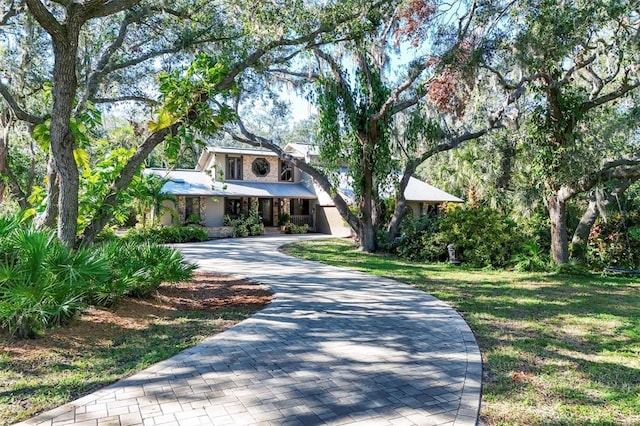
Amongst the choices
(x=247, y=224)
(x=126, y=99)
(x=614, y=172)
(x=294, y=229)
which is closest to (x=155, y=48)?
(x=126, y=99)

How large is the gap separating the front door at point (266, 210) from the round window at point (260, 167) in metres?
1.75

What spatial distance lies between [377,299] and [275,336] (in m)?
3.16

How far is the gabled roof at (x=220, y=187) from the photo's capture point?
2386 cm

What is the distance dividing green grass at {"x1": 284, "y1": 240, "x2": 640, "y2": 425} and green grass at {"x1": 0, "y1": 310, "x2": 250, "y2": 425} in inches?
137

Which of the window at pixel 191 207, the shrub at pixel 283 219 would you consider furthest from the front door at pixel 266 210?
the window at pixel 191 207

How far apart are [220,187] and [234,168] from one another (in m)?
2.64

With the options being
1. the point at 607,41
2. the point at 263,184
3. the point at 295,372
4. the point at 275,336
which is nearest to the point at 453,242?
the point at 607,41

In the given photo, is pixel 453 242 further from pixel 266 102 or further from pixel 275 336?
pixel 275 336

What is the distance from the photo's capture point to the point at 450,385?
429 cm

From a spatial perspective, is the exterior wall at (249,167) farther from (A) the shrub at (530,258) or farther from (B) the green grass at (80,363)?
(B) the green grass at (80,363)

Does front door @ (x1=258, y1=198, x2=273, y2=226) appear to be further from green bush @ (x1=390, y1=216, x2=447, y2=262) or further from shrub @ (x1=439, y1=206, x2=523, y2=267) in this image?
shrub @ (x1=439, y1=206, x2=523, y2=267)

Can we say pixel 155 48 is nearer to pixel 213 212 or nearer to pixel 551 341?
pixel 213 212

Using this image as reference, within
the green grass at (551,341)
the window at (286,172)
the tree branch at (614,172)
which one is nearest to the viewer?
the green grass at (551,341)

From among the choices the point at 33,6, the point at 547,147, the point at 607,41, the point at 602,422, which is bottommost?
the point at 602,422
